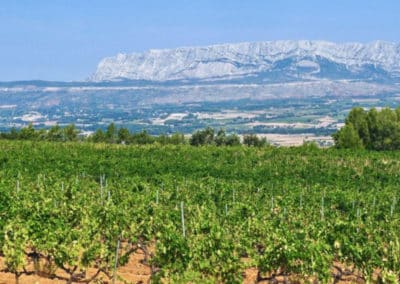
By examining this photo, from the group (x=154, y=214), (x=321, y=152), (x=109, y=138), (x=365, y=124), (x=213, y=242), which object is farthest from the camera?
(x=109, y=138)

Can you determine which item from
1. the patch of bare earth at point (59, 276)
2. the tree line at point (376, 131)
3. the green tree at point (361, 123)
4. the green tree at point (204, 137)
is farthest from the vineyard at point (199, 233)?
the green tree at point (204, 137)

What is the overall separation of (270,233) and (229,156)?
3887 cm

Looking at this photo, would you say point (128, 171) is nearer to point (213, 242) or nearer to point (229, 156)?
point (229, 156)

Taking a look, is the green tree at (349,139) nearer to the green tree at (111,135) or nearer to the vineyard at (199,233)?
the green tree at (111,135)

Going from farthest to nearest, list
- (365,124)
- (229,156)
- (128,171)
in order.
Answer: (365,124) < (229,156) < (128,171)

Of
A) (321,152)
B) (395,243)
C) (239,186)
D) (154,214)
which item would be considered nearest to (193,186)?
(239,186)

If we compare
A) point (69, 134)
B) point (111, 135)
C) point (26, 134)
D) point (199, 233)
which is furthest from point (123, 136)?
point (199, 233)

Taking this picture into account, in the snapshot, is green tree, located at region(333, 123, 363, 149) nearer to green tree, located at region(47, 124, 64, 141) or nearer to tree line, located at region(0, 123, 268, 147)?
tree line, located at region(0, 123, 268, 147)

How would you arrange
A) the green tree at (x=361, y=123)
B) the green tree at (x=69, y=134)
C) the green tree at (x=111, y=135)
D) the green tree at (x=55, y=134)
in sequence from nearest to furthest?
the green tree at (x=361, y=123), the green tree at (x=55, y=134), the green tree at (x=69, y=134), the green tree at (x=111, y=135)

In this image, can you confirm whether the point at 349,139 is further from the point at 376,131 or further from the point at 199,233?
the point at 199,233

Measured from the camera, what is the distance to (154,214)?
65.7 feet

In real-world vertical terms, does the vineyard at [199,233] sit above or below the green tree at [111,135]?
above

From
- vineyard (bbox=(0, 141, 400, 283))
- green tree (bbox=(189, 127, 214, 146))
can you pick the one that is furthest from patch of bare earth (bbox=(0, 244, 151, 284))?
green tree (bbox=(189, 127, 214, 146))

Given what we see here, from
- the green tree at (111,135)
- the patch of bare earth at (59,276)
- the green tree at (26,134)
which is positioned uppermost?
the patch of bare earth at (59,276)
